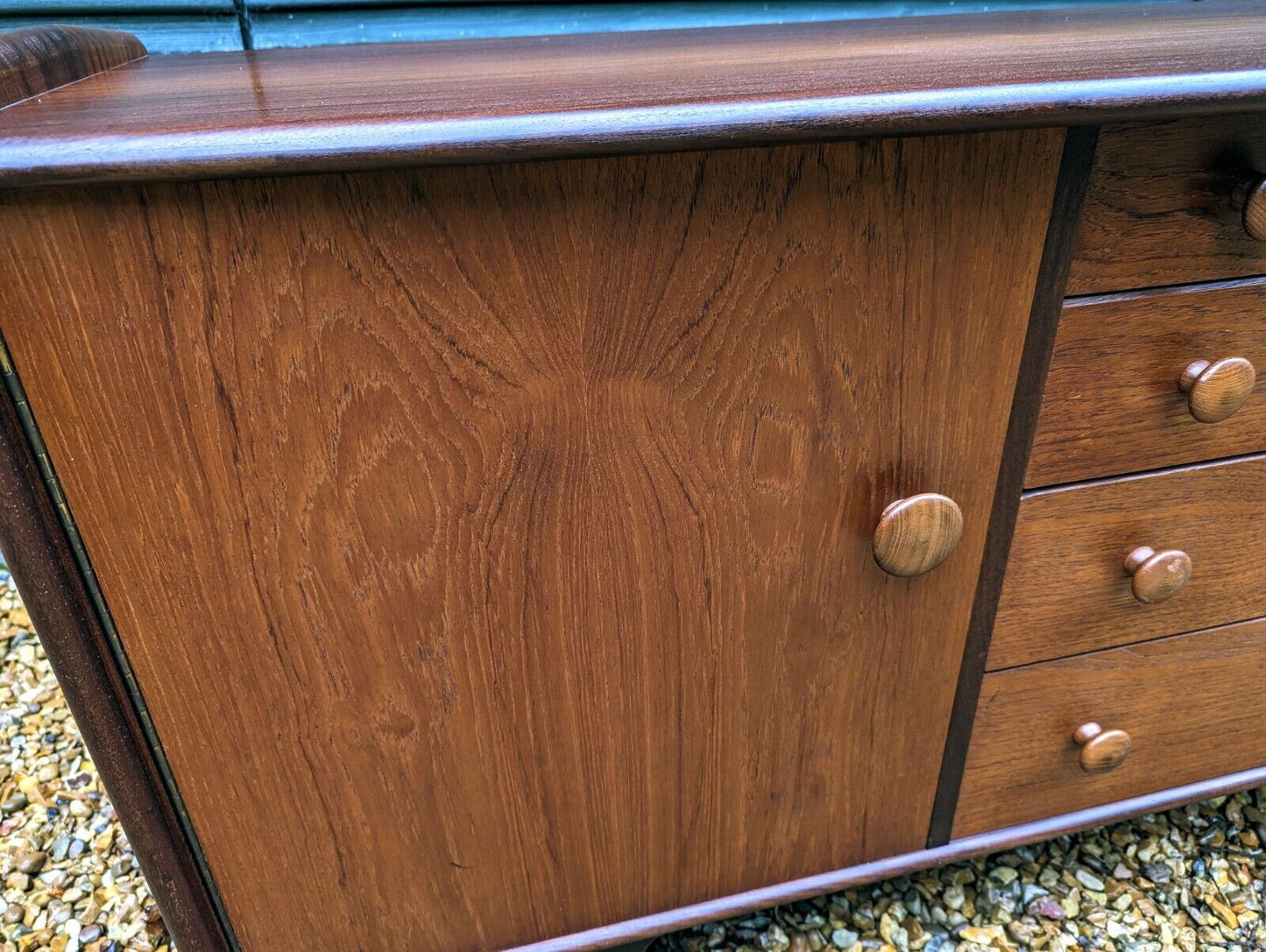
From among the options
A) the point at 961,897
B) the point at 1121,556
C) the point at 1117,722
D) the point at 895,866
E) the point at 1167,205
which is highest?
the point at 1167,205

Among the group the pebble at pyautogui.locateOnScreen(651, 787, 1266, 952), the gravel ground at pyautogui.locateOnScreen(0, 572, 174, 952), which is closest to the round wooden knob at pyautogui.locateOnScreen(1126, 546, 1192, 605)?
the pebble at pyautogui.locateOnScreen(651, 787, 1266, 952)

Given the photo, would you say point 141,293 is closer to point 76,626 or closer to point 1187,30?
point 76,626

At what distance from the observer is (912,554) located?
52 centimetres

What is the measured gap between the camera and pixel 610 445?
0.46 meters

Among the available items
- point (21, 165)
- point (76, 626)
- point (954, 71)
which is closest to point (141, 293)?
point (21, 165)

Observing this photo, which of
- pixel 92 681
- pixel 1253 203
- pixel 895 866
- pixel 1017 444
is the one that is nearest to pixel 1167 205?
pixel 1253 203

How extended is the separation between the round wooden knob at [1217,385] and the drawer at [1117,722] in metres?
0.21

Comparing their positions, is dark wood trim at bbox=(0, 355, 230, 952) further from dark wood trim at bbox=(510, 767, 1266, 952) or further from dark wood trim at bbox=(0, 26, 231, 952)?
dark wood trim at bbox=(510, 767, 1266, 952)

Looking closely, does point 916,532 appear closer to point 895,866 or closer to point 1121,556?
point 1121,556

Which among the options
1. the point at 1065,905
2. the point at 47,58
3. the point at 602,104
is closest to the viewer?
the point at 602,104

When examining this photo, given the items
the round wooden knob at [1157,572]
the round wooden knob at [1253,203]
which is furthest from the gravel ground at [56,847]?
the round wooden knob at [1253,203]

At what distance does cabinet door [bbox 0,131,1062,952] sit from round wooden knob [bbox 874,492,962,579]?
1 centimetres

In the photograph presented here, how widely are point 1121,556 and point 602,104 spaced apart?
47cm

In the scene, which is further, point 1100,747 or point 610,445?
point 1100,747
